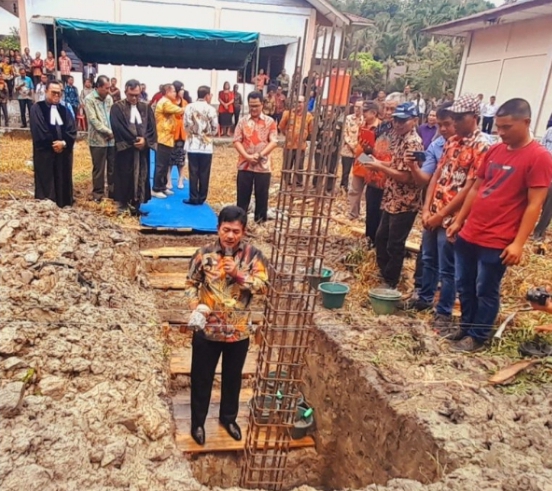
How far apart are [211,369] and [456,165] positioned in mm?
2434

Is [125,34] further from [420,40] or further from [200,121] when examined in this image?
[420,40]

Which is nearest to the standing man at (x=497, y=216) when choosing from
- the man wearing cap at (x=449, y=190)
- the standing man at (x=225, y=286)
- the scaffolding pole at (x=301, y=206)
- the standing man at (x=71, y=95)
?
the man wearing cap at (x=449, y=190)

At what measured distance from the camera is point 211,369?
11.3 ft

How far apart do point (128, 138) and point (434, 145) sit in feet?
13.5

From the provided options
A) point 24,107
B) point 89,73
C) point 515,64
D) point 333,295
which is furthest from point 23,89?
point 515,64

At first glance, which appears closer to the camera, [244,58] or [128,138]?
[128,138]

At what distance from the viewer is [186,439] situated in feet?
12.5

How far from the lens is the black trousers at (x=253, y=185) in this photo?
6.70 m

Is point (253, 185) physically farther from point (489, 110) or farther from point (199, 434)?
point (489, 110)

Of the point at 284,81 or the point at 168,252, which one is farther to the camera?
the point at 284,81

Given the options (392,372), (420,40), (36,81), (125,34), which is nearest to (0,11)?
(36,81)

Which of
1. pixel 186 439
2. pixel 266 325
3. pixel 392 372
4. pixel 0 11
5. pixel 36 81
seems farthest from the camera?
pixel 0 11

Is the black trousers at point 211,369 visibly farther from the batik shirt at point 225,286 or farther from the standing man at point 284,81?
the standing man at point 284,81

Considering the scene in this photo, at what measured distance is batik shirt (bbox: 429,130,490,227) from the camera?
12.3 feet
